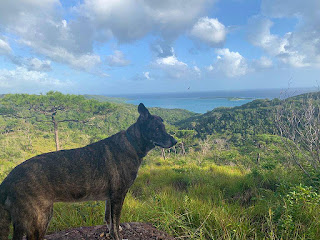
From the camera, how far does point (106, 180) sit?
2.62 metres

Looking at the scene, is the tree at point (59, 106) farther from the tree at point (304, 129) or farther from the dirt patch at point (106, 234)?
the dirt patch at point (106, 234)

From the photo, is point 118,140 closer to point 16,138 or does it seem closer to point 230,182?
point 230,182

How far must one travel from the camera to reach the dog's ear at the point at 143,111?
114 inches

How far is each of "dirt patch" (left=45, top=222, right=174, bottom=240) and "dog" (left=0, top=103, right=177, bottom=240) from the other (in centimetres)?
21

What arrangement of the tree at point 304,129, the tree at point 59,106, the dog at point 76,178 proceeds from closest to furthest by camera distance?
the dog at point 76,178
the tree at point 304,129
the tree at point 59,106

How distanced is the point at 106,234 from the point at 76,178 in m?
1.21

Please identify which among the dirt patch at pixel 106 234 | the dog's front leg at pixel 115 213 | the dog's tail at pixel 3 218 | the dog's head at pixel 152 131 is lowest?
the dirt patch at pixel 106 234

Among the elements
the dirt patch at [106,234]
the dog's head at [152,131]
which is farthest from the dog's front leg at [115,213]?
the dog's head at [152,131]

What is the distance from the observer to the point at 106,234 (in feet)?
9.45

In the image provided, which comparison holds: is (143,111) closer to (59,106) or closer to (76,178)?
(76,178)

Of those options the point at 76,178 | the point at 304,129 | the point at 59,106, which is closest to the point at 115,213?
the point at 76,178

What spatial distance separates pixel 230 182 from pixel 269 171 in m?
1.43

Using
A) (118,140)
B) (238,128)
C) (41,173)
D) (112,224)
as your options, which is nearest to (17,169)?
(41,173)

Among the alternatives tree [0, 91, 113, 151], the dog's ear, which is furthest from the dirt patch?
tree [0, 91, 113, 151]
